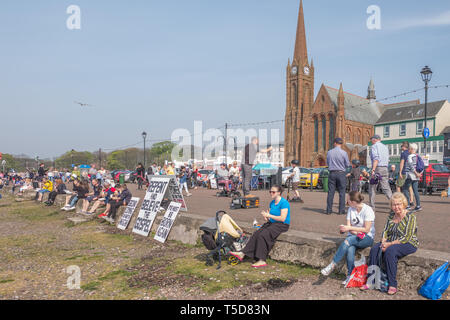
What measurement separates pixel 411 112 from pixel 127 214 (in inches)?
1926

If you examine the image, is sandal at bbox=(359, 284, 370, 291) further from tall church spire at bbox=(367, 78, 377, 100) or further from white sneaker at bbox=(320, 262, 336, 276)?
tall church spire at bbox=(367, 78, 377, 100)

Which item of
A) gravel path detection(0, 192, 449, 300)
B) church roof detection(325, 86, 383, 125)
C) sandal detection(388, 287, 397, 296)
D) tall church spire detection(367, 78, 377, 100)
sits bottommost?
gravel path detection(0, 192, 449, 300)

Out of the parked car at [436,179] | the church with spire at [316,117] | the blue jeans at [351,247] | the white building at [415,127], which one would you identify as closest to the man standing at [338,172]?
the blue jeans at [351,247]

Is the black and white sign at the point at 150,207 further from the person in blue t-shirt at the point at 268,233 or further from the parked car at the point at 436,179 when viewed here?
the parked car at the point at 436,179

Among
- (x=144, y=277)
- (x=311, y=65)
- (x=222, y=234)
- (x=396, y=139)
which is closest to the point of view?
(x=144, y=277)

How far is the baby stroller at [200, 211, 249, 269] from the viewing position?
5.92 meters

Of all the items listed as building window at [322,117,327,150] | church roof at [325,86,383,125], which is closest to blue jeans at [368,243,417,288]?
building window at [322,117,327,150]

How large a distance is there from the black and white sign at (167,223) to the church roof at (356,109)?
199ft

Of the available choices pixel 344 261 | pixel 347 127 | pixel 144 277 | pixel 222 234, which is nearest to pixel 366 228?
pixel 344 261

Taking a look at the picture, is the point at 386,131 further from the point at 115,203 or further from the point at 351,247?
the point at 351,247

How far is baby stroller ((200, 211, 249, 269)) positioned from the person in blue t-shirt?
17 cm

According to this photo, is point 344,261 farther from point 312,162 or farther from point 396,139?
point 312,162
